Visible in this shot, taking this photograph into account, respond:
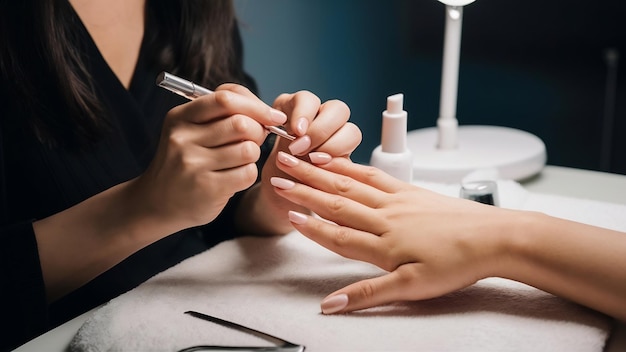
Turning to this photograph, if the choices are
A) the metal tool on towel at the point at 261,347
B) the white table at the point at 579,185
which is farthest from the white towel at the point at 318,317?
the white table at the point at 579,185

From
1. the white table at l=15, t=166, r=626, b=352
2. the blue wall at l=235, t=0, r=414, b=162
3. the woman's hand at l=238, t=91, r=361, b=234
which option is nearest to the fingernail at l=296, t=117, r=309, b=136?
the woman's hand at l=238, t=91, r=361, b=234

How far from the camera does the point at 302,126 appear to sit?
0.69m

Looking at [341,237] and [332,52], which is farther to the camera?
[332,52]

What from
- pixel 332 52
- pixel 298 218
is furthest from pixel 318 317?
pixel 332 52

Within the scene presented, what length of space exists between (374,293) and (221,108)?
0.69ft

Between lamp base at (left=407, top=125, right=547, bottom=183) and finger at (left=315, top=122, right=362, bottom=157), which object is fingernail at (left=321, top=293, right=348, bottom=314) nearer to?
finger at (left=315, top=122, right=362, bottom=157)

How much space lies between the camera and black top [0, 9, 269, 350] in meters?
0.68

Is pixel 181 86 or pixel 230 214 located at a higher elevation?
pixel 181 86

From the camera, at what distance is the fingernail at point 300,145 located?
69 cm

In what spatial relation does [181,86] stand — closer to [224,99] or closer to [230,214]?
[224,99]

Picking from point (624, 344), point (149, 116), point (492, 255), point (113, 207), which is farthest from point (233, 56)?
point (624, 344)

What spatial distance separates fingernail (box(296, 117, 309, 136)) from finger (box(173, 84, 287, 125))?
5cm

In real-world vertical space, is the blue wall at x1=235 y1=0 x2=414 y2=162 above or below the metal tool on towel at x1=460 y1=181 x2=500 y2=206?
above

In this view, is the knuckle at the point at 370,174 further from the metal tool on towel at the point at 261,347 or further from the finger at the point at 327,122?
the metal tool on towel at the point at 261,347
